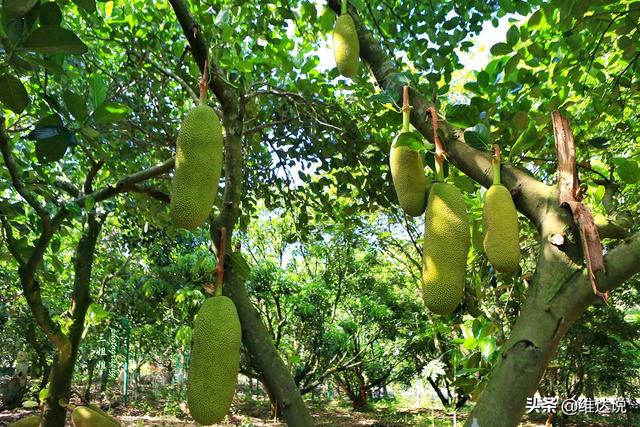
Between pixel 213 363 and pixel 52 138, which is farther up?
pixel 52 138

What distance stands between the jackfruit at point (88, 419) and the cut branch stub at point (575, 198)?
2090 mm

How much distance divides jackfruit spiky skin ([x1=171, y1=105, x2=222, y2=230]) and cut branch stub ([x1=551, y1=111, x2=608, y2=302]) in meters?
0.66

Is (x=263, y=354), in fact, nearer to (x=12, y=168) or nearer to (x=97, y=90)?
(x=97, y=90)

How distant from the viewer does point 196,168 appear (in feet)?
3.23

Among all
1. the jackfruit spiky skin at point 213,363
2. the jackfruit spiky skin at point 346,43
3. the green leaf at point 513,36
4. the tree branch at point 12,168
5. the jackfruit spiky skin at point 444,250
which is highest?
the green leaf at point 513,36

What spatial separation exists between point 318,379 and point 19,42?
8671 millimetres

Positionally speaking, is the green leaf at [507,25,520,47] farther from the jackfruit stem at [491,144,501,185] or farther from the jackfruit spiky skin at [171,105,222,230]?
the jackfruit spiky skin at [171,105,222,230]

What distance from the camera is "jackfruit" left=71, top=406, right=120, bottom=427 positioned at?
2.11 meters

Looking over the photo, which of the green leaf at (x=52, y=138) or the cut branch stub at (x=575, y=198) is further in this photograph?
the green leaf at (x=52, y=138)

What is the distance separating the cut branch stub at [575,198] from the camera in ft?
2.55

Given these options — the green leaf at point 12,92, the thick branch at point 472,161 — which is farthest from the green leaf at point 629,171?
the green leaf at point 12,92

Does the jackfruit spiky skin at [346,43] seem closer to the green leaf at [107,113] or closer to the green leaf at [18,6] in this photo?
the green leaf at [107,113]

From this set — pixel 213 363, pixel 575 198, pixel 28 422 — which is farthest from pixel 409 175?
pixel 28 422

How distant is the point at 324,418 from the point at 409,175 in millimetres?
Answer: 9037
